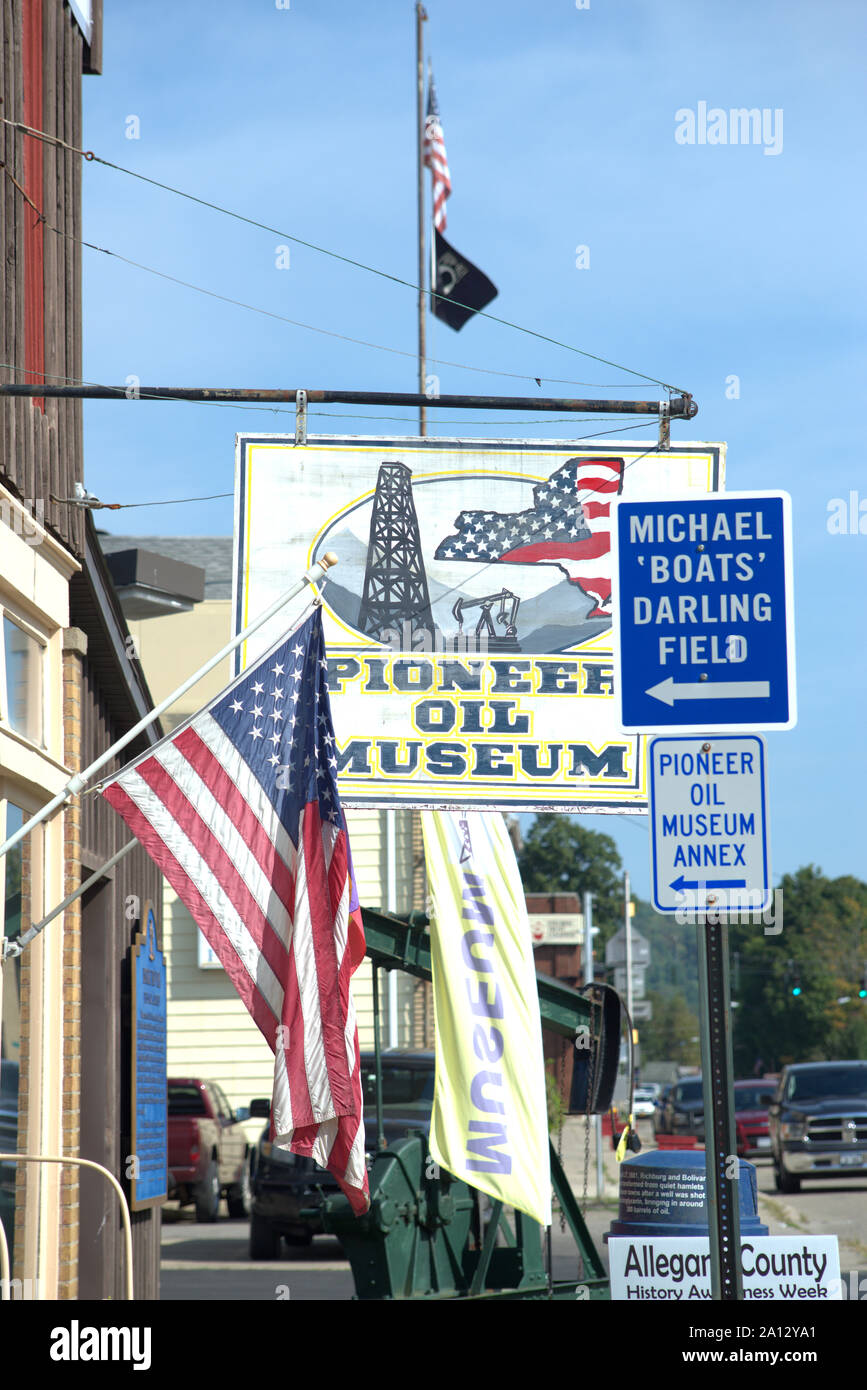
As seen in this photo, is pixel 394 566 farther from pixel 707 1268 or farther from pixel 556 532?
pixel 707 1268

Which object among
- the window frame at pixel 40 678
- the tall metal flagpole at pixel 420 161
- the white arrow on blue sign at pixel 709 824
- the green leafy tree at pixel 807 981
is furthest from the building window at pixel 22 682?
the green leafy tree at pixel 807 981

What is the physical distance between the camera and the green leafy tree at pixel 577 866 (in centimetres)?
10906

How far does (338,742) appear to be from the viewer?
8195mm

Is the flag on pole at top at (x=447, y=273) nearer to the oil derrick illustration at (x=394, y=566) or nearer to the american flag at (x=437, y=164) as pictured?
the american flag at (x=437, y=164)

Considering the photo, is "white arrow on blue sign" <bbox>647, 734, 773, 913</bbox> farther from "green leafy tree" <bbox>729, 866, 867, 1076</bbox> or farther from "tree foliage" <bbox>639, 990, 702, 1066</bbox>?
"tree foliage" <bbox>639, 990, 702, 1066</bbox>

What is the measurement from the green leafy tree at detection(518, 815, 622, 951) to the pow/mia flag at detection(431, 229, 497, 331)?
299 ft

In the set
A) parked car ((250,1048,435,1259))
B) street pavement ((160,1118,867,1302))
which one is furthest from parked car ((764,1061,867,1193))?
parked car ((250,1048,435,1259))

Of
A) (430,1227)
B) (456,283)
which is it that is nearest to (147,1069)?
(430,1227)

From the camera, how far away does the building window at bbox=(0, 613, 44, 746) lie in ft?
25.5

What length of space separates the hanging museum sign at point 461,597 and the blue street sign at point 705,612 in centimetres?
378

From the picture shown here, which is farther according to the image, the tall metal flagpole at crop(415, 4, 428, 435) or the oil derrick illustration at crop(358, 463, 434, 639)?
the tall metal flagpole at crop(415, 4, 428, 435)

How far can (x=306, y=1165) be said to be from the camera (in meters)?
17.3
